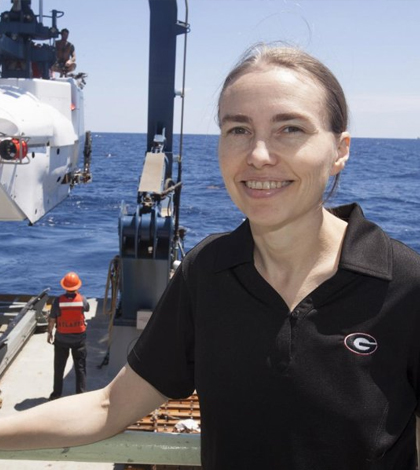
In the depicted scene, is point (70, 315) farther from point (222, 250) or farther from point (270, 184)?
point (270, 184)

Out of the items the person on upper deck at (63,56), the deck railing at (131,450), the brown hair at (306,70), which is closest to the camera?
the brown hair at (306,70)

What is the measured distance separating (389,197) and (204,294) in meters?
45.8

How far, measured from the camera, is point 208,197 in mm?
45344

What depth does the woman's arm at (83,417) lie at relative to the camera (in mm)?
1996

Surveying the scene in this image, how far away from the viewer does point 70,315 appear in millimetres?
8672

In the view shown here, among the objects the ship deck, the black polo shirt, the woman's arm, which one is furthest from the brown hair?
the ship deck

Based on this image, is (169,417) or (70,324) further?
(70,324)

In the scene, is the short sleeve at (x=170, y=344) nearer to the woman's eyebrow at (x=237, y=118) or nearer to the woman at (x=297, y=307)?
the woman at (x=297, y=307)

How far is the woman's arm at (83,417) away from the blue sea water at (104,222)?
699 inches

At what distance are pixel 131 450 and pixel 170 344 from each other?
374mm

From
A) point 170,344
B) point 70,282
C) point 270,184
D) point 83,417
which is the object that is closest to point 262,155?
point 270,184

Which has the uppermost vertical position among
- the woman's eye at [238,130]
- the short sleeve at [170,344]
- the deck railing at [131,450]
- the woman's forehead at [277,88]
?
the woman's forehead at [277,88]

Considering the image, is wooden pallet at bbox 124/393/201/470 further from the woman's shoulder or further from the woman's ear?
the woman's ear

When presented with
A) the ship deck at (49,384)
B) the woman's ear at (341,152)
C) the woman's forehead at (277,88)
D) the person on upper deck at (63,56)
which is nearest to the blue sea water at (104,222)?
the person on upper deck at (63,56)
